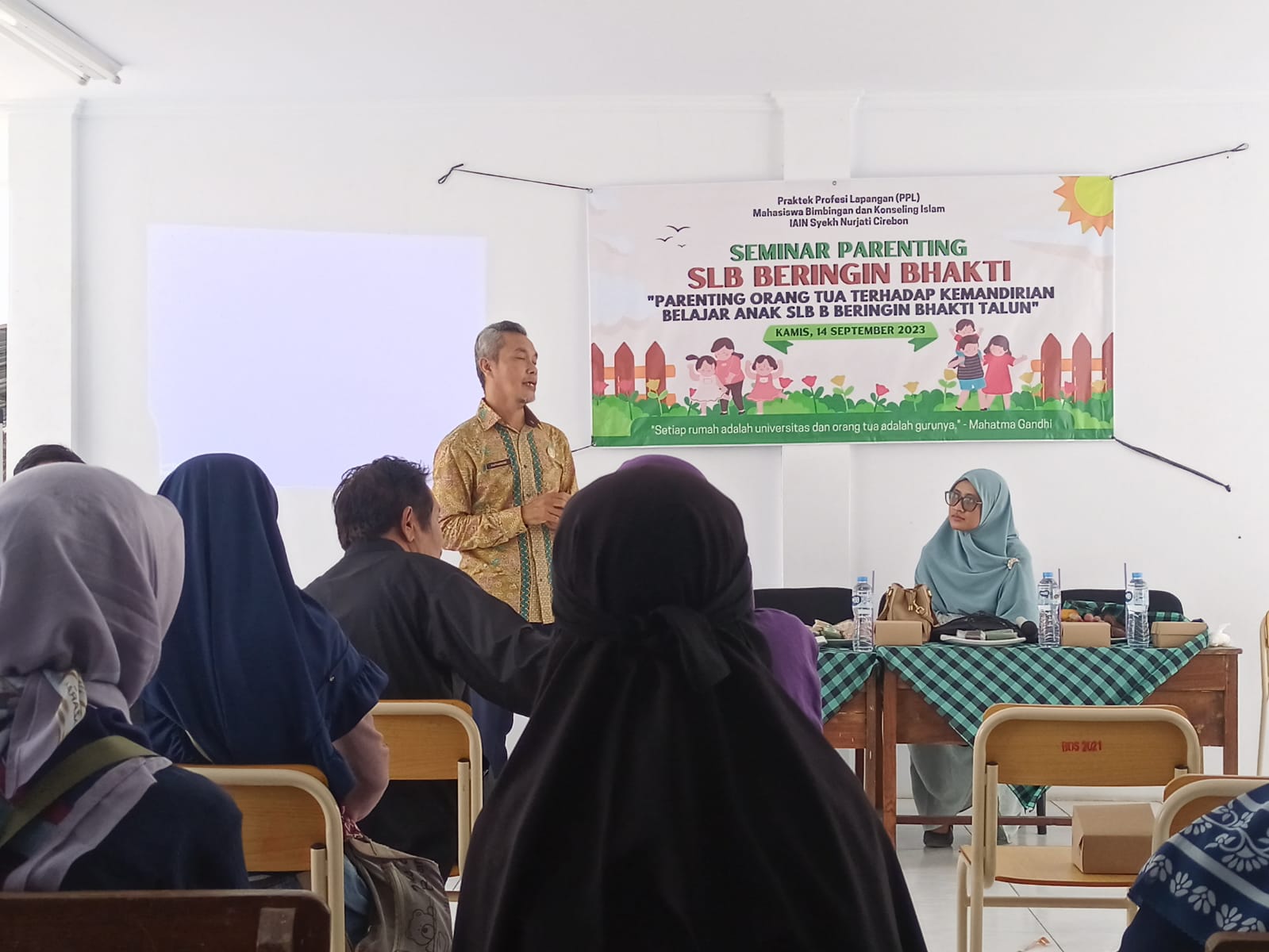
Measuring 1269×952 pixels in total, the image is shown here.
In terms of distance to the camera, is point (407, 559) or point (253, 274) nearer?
point (407, 559)

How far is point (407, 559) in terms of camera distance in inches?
92.4

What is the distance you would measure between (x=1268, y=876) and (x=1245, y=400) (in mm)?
4306

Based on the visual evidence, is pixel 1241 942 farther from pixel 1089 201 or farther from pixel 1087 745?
pixel 1089 201

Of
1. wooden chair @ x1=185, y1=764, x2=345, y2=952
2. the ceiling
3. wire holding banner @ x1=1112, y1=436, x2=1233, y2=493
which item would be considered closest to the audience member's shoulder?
wooden chair @ x1=185, y1=764, x2=345, y2=952

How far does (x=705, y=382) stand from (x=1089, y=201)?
1748 millimetres

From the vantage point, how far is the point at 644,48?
428 centimetres

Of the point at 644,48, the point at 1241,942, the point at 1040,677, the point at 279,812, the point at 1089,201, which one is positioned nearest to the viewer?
the point at 1241,942


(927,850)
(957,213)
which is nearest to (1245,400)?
(957,213)

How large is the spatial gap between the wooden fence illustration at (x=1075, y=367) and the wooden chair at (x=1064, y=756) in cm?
274

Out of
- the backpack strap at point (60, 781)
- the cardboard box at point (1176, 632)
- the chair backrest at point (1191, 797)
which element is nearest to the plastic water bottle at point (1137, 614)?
the cardboard box at point (1176, 632)

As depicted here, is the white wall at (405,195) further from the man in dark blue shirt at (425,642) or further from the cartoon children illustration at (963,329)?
the man in dark blue shirt at (425,642)

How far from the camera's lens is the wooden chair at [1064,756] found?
7.24 ft

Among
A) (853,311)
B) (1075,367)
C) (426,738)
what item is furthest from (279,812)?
(1075,367)

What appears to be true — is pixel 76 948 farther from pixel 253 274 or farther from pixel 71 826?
pixel 253 274
